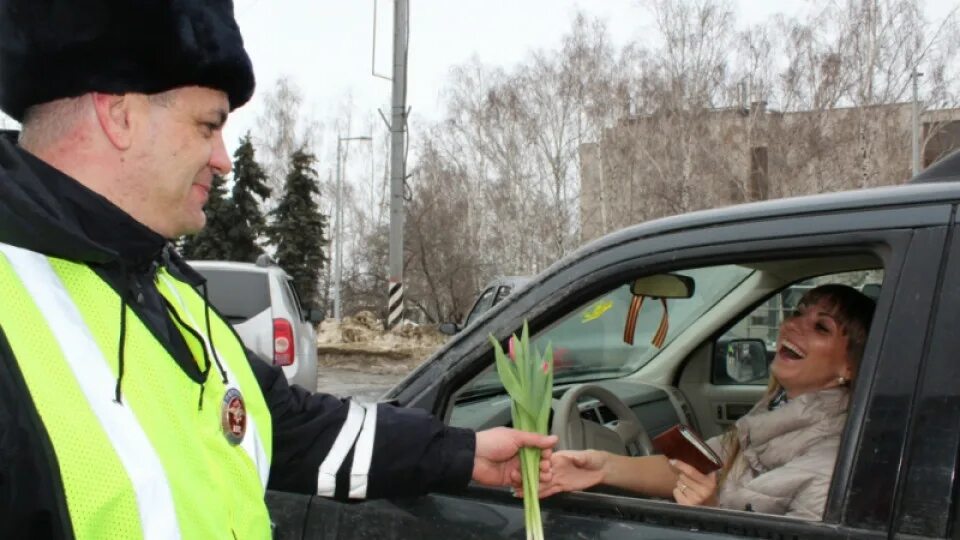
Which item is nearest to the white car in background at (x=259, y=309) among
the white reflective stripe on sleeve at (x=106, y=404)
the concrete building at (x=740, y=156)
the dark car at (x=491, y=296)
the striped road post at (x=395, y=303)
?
the dark car at (x=491, y=296)

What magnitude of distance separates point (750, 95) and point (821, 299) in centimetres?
2779

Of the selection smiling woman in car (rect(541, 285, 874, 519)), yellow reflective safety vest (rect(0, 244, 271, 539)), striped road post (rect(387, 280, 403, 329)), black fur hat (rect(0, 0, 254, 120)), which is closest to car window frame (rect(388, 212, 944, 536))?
smiling woman in car (rect(541, 285, 874, 519))

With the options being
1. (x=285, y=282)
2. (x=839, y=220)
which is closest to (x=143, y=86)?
A: (x=839, y=220)

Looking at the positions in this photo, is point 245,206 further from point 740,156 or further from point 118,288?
point 118,288

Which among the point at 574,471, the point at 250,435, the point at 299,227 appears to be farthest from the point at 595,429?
the point at 299,227

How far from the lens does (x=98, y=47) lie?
4.47 ft

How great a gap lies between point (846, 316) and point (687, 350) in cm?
126

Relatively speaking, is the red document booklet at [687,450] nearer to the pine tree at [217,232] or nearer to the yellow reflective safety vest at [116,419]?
the yellow reflective safety vest at [116,419]

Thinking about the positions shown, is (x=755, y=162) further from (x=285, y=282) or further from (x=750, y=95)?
(x=285, y=282)

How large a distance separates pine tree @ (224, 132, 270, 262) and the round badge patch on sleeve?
3391cm

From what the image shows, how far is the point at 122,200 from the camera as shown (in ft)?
4.70

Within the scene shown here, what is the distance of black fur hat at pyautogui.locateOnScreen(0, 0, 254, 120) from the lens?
4.42ft

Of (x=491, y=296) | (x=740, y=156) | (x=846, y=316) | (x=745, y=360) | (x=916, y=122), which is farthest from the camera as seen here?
(x=740, y=156)

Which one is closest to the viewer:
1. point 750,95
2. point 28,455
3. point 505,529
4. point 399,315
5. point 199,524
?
point 28,455
